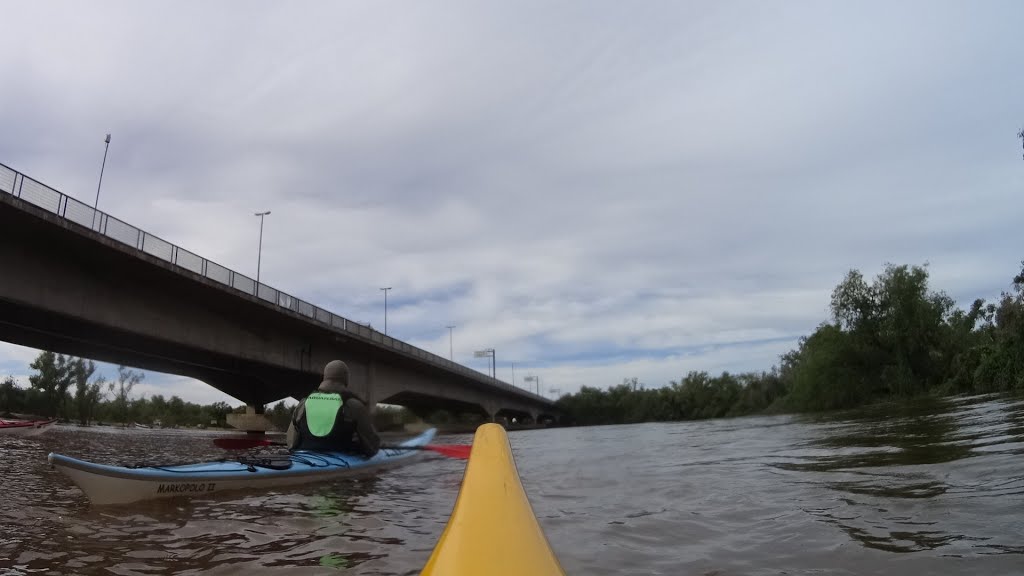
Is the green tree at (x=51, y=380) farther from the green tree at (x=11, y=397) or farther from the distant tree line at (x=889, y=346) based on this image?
the distant tree line at (x=889, y=346)

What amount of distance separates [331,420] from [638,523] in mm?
4966

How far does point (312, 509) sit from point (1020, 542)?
16.9 feet

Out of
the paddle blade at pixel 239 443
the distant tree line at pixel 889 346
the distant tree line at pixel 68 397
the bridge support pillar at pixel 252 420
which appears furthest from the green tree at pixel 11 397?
the distant tree line at pixel 889 346

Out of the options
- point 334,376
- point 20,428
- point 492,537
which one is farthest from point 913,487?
point 20,428

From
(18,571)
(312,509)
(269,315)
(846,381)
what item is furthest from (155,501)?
(846,381)

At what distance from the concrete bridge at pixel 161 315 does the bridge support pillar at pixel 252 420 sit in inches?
4.0

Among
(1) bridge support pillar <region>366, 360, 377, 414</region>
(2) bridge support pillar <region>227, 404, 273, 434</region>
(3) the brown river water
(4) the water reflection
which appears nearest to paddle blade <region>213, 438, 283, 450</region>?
(3) the brown river water

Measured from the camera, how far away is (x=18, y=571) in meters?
3.12

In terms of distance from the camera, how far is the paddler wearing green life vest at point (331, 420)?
7801 mm

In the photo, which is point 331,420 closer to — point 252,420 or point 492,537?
point 492,537

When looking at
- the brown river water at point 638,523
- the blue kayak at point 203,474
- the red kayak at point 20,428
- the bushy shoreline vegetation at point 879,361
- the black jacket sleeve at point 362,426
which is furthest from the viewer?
the bushy shoreline vegetation at point 879,361

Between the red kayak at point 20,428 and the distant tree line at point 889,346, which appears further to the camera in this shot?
the distant tree line at point 889,346

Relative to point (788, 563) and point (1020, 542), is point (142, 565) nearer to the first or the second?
point (788, 563)

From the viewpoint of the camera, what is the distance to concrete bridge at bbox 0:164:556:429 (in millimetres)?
13930
